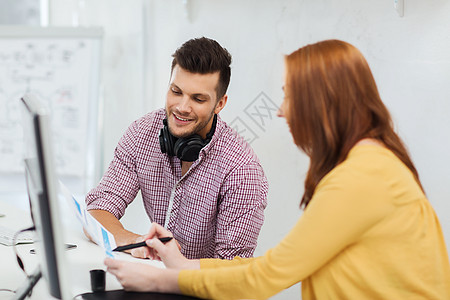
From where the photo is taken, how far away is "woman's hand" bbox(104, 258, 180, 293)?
3.79ft

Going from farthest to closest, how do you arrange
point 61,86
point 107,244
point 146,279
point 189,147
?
point 61,86 < point 189,147 < point 107,244 < point 146,279

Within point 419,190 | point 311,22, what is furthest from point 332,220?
point 311,22

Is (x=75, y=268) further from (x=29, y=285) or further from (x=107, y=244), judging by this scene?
(x=29, y=285)

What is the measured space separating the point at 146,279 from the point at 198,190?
2.25 ft

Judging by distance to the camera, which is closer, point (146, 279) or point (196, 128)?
point (146, 279)

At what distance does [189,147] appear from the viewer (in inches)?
70.2

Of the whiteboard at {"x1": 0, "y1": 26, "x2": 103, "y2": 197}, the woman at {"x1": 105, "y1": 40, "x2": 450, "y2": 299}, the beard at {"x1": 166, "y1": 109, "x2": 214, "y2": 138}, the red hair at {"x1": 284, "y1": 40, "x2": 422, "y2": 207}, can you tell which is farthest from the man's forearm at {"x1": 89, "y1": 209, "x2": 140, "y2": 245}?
the whiteboard at {"x1": 0, "y1": 26, "x2": 103, "y2": 197}

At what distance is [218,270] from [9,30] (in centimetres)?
251

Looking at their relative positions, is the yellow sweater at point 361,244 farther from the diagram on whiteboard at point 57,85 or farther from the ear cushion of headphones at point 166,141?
the diagram on whiteboard at point 57,85

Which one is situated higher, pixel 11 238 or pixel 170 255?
pixel 170 255

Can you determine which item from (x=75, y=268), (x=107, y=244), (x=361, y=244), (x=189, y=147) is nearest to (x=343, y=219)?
(x=361, y=244)

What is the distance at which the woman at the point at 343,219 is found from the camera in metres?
1.04

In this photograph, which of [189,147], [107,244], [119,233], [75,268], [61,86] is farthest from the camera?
[61,86]

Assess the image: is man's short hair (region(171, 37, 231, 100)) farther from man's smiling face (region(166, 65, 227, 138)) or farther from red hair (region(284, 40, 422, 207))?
red hair (region(284, 40, 422, 207))
